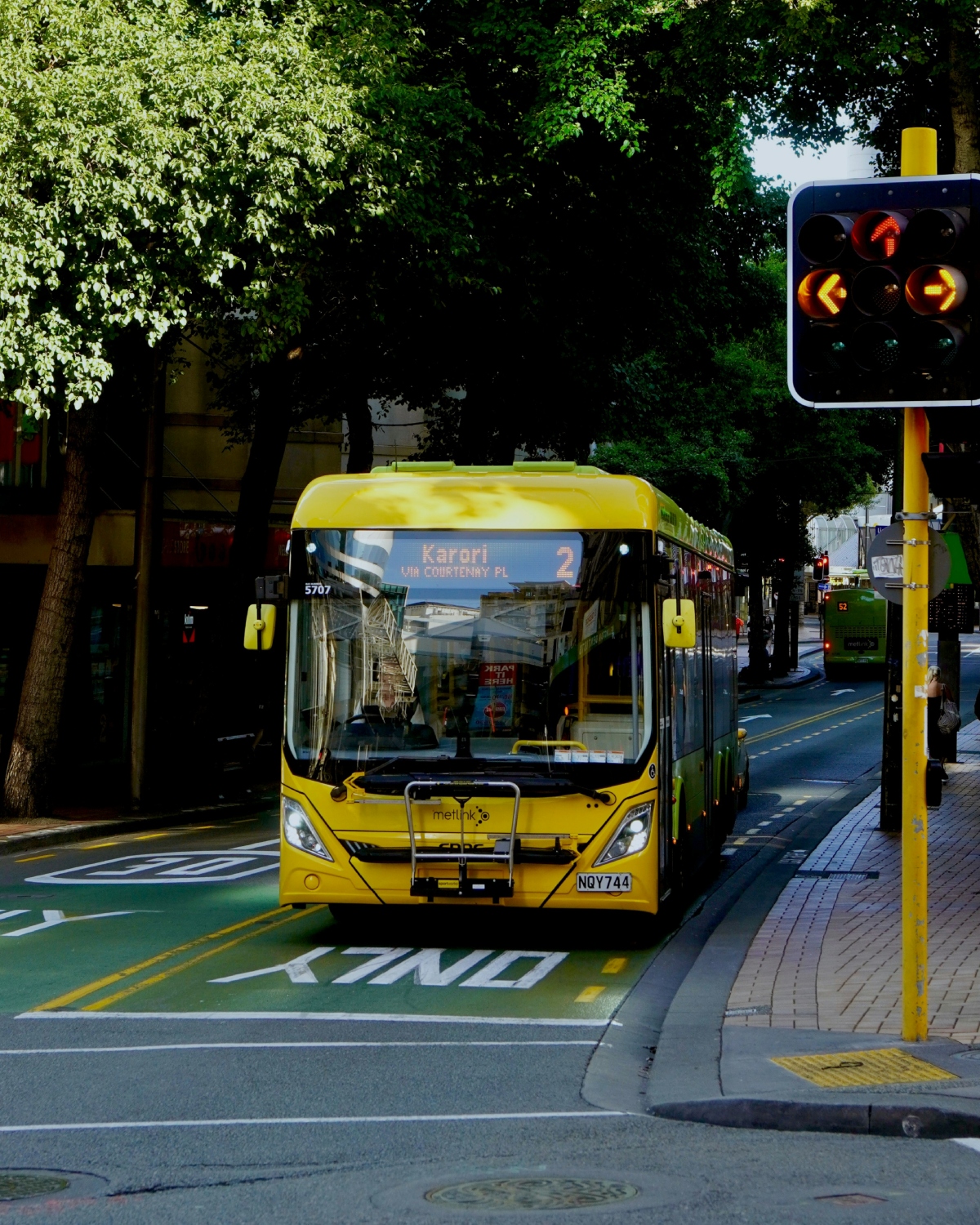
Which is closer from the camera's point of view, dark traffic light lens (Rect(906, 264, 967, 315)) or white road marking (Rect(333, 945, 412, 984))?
dark traffic light lens (Rect(906, 264, 967, 315))

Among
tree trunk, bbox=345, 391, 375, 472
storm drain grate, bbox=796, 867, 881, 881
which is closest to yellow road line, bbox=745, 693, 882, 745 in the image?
tree trunk, bbox=345, 391, 375, 472

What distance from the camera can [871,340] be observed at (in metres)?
8.38

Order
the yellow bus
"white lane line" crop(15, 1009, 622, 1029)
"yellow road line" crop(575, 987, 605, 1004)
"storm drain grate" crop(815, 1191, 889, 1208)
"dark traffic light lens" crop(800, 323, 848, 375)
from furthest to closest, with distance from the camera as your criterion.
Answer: the yellow bus → "yellow road line" crop(575, 987, 605, 1004) → "white lane line" crop(15, 1009, 622, 1029) → "dark traffic light lens" crop(800, 323, 848, 375) → "storm drain grate" crop(815, 1191, 889, 1208)

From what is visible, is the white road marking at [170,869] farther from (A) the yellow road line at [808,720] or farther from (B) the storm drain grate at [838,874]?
(A) the yellow road line at [808,720]

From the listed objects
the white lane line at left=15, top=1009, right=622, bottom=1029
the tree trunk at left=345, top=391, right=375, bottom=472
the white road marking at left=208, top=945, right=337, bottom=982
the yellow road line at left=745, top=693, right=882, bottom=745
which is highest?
the tree trunk at left=345, top=391, right=375, bottom=472

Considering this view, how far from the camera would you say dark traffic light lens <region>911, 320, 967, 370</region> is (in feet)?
27.1

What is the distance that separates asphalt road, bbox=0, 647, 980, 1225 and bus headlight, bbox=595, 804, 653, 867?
30.1 inches

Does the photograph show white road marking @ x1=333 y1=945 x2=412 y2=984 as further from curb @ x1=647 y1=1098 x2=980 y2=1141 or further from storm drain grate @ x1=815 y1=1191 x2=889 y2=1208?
storm drain grate @ x1=815 y1=1191 x2=889 y2=1208

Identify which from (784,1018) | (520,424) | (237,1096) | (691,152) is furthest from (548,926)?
(520,424)

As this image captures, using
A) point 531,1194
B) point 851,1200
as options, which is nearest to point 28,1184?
point 531,1194

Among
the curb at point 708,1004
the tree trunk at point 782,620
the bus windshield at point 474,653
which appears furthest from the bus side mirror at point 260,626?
the tree trunk at point 782,620

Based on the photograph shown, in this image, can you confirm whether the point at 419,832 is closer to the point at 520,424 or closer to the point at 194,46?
the point at 194,46

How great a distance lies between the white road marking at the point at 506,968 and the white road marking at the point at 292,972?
1.01m

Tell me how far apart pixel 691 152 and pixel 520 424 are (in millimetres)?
6867
